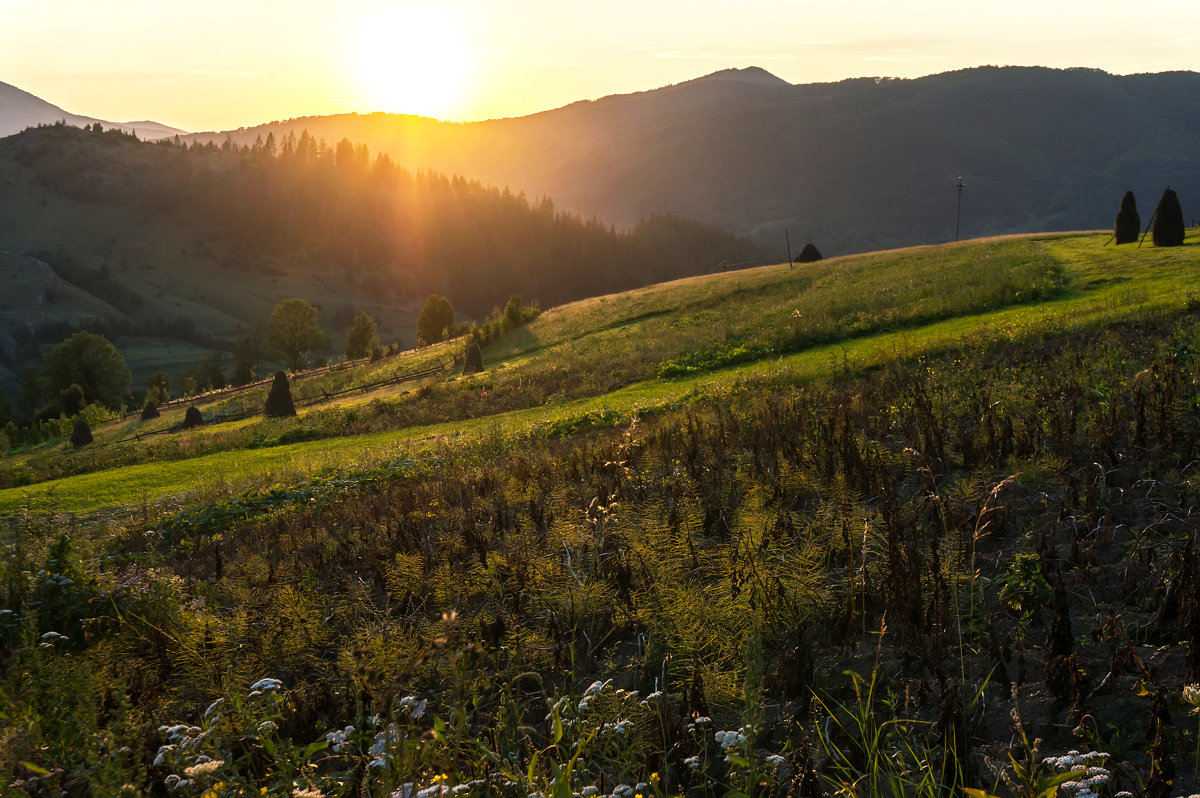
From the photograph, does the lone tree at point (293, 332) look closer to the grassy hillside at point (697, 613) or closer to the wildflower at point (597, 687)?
the grassy hillside at point (697, 613)

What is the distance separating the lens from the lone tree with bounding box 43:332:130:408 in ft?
246

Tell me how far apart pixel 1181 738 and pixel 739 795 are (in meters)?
2.12

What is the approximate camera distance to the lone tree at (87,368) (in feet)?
246

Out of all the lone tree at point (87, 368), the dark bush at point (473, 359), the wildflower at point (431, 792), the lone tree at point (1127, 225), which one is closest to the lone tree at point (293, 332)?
the lone tree at point (87, 368)

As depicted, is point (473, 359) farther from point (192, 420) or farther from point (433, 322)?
point (433, 322)

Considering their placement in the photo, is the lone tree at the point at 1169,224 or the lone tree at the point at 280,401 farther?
the lone tree at the point at 280,401

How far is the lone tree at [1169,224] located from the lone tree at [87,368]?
268 feet

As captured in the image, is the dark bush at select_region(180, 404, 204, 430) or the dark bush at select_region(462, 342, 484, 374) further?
the dark bush at select_region(462, 342, 484, 374)

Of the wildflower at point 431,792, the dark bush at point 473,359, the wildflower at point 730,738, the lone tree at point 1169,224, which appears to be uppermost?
the lone tree at point 1169,224

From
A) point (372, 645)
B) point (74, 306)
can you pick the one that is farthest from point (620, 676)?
point (74, 306)

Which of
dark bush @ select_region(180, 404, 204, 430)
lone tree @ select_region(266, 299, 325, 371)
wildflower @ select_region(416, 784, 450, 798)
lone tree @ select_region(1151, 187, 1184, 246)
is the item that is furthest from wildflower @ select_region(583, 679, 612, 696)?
lone tree @ select_region(266, 299, 325, 371)

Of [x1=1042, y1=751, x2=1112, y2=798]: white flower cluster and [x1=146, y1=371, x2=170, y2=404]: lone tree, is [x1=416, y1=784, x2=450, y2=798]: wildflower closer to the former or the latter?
[x1=1042, y1=751, x2=1112, y2=798]: white flower cluster

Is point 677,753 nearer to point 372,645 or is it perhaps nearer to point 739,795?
point 739,795

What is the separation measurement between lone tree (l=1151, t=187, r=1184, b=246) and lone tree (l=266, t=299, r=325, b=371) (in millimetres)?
74086
